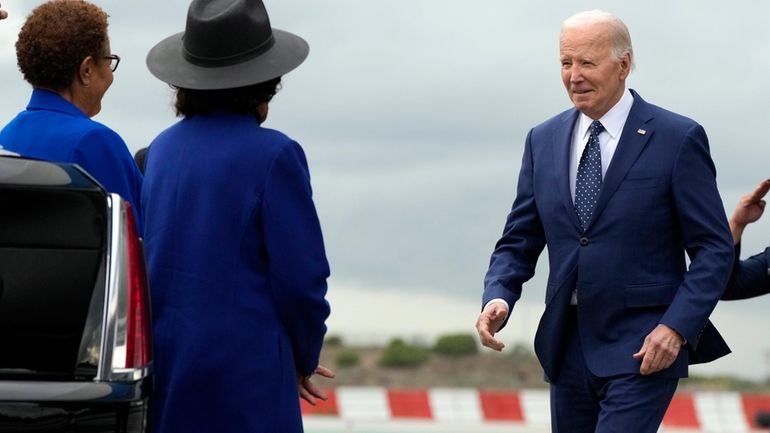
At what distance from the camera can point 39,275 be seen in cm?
442

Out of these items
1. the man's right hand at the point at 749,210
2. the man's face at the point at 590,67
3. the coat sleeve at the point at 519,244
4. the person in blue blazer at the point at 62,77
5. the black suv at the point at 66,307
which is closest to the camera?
the black suv at the point at 66,307

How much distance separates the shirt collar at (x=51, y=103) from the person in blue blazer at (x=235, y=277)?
0.80 m

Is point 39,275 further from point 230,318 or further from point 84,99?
point 84,99

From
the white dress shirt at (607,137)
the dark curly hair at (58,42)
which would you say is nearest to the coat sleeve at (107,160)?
the dark curly hair at (58,42)

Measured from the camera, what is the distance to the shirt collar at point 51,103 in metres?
5.78

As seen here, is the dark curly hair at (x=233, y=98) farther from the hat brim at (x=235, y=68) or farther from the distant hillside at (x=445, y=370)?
the distant hillside at (x=445, y=370)

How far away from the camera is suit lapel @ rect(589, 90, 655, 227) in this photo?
572 cm

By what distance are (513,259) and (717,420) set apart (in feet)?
38.8

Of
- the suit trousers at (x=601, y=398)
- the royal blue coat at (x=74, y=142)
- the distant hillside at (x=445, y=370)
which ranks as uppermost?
the royal blue coat at (x=74, y=142)

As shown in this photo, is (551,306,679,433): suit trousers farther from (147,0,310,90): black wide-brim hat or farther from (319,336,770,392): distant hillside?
(319,336,770,392): distant hillside

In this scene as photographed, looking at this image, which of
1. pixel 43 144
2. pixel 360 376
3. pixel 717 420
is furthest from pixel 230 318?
pixel 360 376

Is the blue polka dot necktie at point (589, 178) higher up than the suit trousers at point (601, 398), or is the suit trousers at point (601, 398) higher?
the blue polka dot necktie at point (589, 178)

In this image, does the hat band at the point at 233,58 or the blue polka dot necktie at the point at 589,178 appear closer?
the hat band at the point at 233,58

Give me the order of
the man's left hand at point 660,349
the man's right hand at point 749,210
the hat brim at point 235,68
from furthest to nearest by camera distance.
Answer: the man's right hand at point 749,210, the man's left hand at point 660,349, the hat brim at point 235,68
